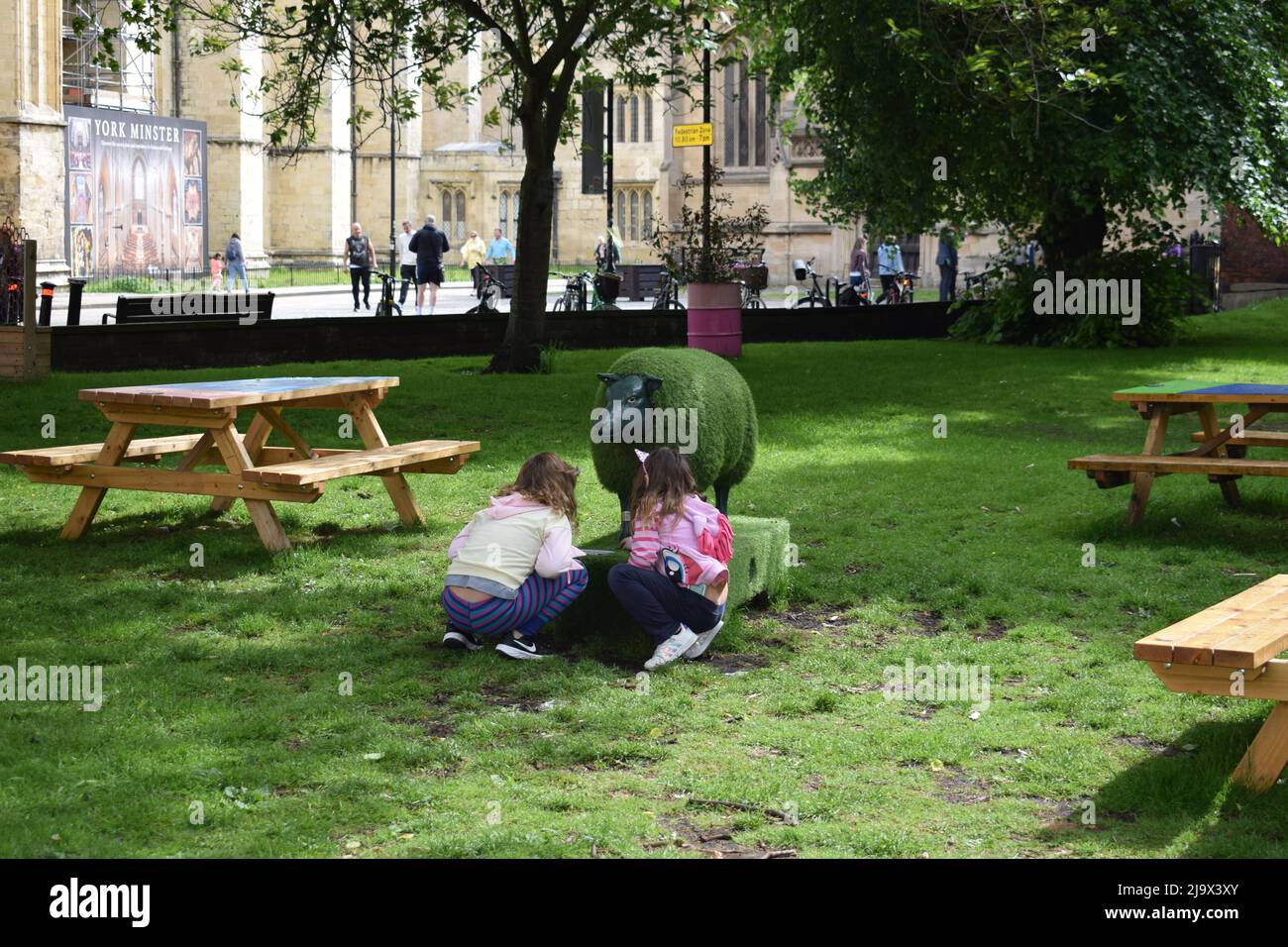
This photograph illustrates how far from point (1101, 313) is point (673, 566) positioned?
1866 cm

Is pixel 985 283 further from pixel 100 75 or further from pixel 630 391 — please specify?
pixel 100 75

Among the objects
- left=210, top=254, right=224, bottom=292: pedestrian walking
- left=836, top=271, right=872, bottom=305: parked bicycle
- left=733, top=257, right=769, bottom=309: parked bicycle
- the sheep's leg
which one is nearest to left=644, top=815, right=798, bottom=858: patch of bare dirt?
the sheep's leg

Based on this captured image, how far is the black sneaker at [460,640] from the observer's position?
751cm

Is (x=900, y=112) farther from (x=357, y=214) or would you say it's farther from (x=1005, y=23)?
(x=357, y=214)

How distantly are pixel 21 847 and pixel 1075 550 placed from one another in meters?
6.95

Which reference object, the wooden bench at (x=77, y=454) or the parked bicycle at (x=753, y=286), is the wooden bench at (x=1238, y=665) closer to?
the wooden bench at (x=77, y=454)

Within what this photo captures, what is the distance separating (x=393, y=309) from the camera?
30312 mm

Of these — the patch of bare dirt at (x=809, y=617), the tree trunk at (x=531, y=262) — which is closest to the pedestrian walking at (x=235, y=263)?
the tree trunk at (x=531, y=262)

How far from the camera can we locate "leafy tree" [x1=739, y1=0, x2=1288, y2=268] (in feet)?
66.7

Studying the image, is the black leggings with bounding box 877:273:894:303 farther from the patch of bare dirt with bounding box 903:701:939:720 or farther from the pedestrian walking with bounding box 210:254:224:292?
the patch of bare dirt with bounding box 903:701:939:720

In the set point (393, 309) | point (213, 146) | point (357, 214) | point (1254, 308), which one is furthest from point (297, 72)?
point (357, 214)

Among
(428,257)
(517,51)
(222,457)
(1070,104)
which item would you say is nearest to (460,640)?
(222,457)

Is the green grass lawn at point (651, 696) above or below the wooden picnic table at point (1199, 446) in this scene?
below

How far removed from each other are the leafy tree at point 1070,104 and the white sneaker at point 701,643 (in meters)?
12.9
